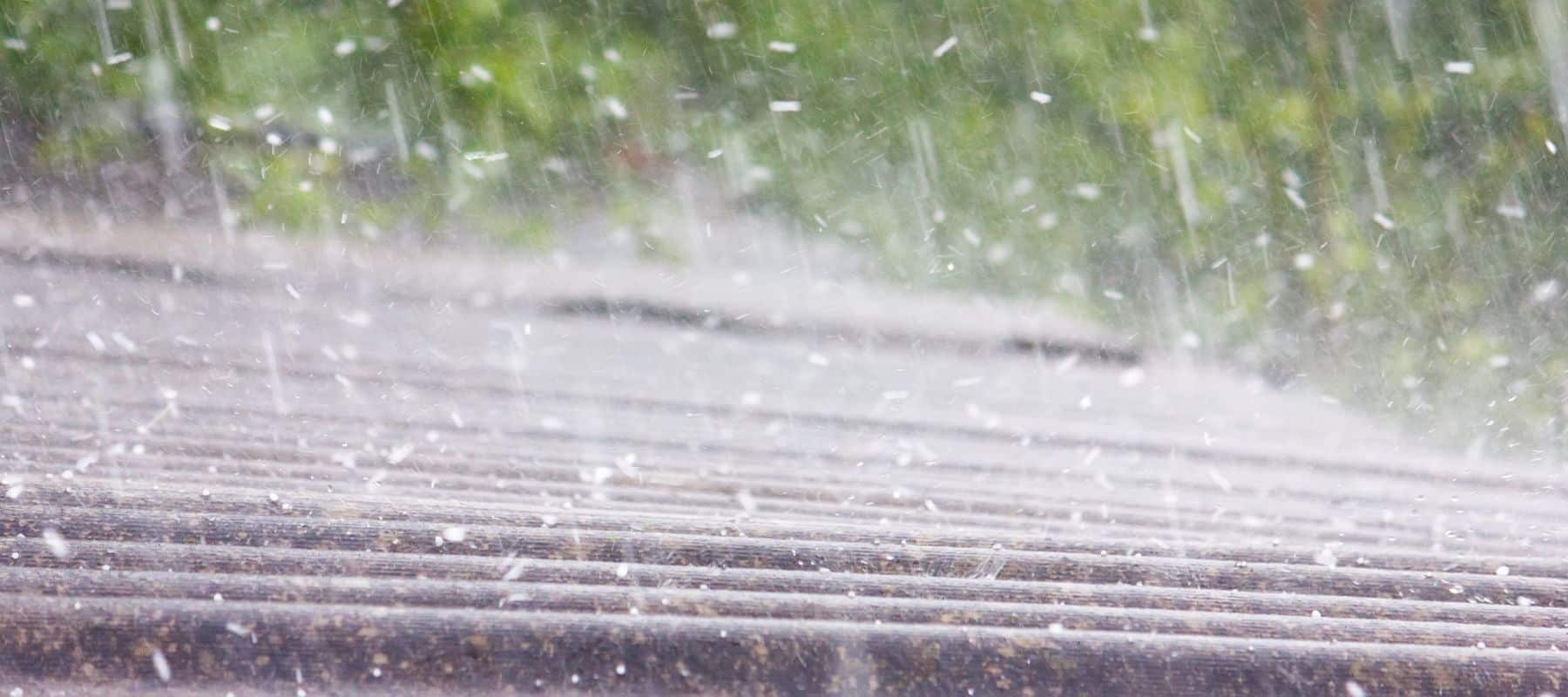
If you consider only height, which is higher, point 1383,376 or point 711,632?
point 711,632

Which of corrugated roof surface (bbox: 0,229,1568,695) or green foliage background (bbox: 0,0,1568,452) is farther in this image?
green foliage background (bbox: 0,0,1568,452)

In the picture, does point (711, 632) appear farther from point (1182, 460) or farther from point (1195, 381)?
point (1195, 381)

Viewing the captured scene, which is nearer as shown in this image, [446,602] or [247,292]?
[446,602]

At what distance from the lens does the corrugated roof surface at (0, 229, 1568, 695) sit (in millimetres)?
807

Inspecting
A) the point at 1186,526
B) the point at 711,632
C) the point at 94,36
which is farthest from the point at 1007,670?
the point at 94,36

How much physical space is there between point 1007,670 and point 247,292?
2583mm

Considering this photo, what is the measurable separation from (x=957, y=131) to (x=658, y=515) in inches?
171

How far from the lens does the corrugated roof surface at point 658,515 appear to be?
31.8 inches

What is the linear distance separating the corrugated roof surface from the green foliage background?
159cm

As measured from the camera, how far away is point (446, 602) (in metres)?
0.83

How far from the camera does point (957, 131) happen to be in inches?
212

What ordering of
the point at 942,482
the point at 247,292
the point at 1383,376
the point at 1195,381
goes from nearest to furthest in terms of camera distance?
the point at 942,482
the point at 247,292
the point at 1195,381
the point at 1383,376

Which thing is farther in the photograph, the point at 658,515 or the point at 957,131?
the point at 957,131

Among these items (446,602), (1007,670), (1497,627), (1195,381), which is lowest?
(1195,381)
